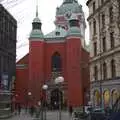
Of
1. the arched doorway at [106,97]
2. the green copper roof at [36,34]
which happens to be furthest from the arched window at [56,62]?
the arched doorway at [106,97]

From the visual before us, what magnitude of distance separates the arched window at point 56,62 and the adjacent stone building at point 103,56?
102 ft

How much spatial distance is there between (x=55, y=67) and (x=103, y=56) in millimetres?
38410

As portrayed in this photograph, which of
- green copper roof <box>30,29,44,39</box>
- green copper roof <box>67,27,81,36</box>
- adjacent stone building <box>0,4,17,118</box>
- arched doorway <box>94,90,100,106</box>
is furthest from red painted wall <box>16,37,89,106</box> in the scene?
arched doorway <box>94,90,100,106</box>

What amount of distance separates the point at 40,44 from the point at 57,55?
194 inches

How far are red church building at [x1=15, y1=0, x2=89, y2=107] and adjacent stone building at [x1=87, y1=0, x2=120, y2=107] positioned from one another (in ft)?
84.6

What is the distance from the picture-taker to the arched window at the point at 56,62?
288 feet

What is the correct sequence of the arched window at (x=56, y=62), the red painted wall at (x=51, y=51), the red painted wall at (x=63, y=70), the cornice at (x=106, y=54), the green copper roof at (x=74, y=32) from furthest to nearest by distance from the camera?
1. the red painted wall at (x=51, y=51)
2. the arched window at (x=56, y=62)
3. the green copper roof at (x=74, y=32)
4. the red painted wall at (x=63, y=70)
5. the cornice at (x=106, y=54)

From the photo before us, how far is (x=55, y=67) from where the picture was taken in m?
88.1

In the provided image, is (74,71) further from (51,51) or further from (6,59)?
(6,59)

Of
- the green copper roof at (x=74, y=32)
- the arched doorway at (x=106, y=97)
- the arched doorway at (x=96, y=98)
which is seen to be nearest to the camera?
the arched doorway at (x=106, y=97)

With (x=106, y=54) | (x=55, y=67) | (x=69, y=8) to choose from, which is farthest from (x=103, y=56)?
(x=69, y=8)

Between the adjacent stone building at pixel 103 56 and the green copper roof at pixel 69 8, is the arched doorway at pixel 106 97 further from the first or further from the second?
the green copper roof at pixel 69 8

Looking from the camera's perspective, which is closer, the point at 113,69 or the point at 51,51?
the point at 113,69

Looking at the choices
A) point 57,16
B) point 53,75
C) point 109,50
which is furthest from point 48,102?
point 109,50
